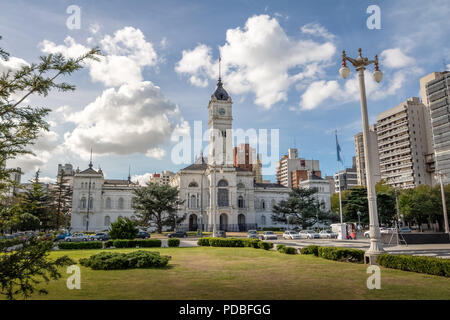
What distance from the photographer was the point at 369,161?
1619 centimetres

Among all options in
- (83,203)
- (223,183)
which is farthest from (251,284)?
(83,203)

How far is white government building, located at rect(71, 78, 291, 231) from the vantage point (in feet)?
229

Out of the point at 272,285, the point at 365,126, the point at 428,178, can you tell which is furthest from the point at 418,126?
the point at 272,285

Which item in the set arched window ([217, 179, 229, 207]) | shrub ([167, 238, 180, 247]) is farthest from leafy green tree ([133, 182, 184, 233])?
shrub ([167, 238, 180, 247])

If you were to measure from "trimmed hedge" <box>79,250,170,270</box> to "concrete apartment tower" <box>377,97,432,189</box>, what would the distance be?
310 ft

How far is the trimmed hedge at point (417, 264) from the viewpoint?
1257 centimetres

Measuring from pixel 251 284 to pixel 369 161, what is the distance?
892 cm

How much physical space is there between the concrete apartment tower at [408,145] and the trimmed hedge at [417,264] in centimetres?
8996

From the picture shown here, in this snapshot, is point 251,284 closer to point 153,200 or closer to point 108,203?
point 153,200

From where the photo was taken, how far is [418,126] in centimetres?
9612

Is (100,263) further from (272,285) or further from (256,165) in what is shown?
(256,165)

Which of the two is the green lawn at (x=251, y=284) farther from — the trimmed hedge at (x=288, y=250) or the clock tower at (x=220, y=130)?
the clock tower at (x=220, y=130)
